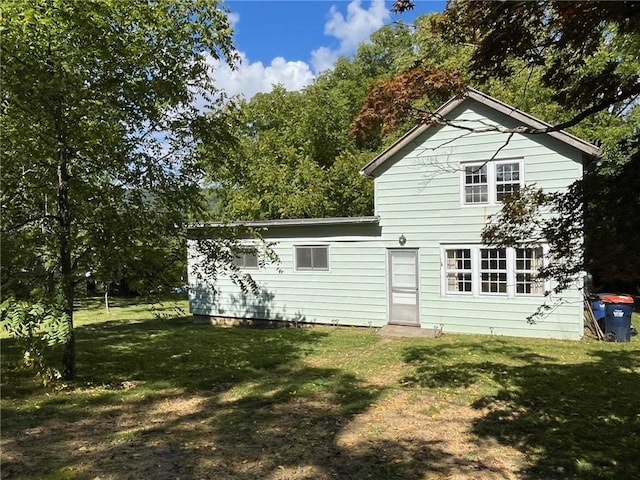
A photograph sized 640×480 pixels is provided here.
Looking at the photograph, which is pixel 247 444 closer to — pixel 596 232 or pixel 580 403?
pixel 596 232

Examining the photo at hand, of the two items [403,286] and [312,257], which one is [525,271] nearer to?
[403,286]

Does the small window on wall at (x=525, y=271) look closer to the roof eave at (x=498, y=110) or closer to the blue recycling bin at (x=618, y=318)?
the blue recycling bin at (x=618, y=318)

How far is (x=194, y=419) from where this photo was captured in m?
5.25

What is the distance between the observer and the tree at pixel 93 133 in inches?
220

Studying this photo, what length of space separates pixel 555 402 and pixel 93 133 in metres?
6.93

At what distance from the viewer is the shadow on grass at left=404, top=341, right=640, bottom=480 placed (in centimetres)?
412

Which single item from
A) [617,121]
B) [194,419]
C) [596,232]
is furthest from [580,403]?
[617,121]

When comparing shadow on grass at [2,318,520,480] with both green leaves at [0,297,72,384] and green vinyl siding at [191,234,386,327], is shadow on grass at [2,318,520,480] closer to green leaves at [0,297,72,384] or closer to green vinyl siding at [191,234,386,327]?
green leaves at [0,297,72,384]

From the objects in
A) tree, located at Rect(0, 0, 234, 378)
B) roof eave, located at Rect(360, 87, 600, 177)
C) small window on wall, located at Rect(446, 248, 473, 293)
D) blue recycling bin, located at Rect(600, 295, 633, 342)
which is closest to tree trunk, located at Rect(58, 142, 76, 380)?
tree, located at Rect(0, 0, 234, 378)

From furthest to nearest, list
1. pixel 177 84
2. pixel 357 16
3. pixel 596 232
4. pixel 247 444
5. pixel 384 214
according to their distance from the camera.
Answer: pixel 384 214 → pixel 177 84 → pixel 357 16 → pixel 247 444 → pixel 596 232

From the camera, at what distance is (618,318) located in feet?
32.4

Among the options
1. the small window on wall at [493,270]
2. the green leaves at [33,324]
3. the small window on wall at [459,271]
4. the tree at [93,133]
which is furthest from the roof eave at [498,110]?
the green leaves at [33,324]

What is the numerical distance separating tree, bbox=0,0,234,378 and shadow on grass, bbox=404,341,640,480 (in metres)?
4.87

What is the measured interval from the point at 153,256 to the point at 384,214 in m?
6.83
